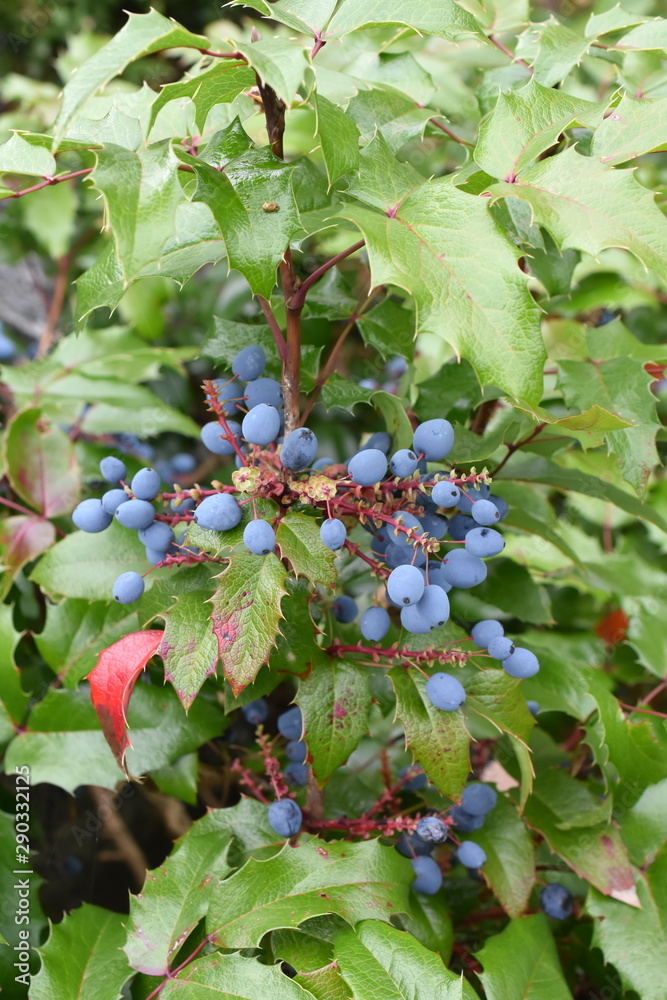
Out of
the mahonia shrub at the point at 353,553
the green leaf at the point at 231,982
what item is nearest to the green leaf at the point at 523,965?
the mahonia shrub at the point at 353,553

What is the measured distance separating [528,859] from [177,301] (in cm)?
166

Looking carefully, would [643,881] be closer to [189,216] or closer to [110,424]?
[189,216]

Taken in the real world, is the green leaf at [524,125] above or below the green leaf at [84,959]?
above

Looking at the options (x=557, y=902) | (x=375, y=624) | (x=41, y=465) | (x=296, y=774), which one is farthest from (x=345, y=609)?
(x=41, y=465)

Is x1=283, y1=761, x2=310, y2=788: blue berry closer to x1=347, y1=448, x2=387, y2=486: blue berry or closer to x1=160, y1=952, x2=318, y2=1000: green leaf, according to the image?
x1=160, y1=952, x2=318, y2=1000: green leaf

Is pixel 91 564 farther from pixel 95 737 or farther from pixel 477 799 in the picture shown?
pixel 477 799

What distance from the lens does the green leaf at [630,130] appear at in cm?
65

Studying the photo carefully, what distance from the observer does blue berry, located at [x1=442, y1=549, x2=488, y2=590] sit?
71 cm

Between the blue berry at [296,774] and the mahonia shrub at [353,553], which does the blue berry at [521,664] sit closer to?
the mahonia shrub at [353,553]

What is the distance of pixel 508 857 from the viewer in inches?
34.1

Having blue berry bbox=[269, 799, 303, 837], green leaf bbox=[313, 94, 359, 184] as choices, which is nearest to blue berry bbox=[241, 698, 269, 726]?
blue berry bbox=[269, 799, 303, 837]

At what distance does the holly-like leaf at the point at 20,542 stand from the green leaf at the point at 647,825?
83cm

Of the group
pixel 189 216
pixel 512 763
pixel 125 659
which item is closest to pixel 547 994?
pixel 512 763

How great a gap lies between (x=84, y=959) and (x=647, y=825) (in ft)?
2.11
